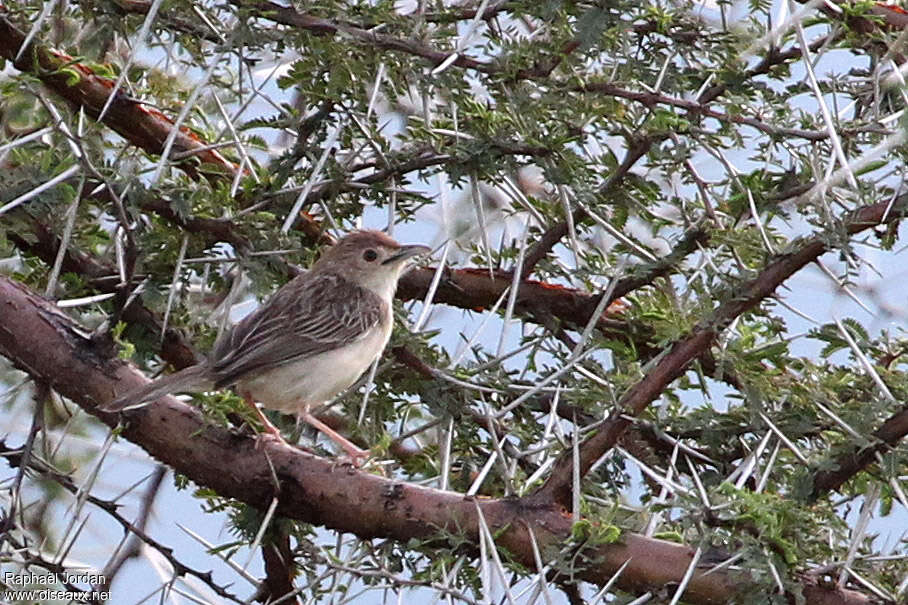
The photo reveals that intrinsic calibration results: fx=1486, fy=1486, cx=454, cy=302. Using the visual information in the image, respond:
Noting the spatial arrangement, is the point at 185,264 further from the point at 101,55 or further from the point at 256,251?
the point at 101,55

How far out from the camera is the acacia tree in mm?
3486

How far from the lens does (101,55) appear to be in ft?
18.2

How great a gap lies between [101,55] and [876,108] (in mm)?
3113

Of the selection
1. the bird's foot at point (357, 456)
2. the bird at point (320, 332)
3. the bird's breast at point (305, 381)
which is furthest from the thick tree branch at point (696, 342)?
the bird's breast at point (305, 381)

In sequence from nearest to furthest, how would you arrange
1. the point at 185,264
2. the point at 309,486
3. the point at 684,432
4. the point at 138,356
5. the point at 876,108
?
1. the point at 876,108
2. the point at 309,486
3. the point at 684,432
4. the point at 185,264
5. the point at 138,356

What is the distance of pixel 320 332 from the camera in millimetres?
5609

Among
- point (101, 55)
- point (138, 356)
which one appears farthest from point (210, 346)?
point (101, 55)

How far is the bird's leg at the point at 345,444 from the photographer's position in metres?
4.48

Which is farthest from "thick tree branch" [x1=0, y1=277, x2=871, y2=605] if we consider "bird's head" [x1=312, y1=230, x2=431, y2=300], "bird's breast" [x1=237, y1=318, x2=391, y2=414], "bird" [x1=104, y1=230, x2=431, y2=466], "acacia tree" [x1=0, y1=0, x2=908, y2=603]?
"bird's head" [x1=312, y1=230, x2=431, y2=300]

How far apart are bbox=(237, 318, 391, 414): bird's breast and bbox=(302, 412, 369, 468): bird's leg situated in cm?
6

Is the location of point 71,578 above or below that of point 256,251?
below

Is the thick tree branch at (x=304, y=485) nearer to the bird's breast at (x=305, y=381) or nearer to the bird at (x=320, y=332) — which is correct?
the bird at (x=320, y=332)

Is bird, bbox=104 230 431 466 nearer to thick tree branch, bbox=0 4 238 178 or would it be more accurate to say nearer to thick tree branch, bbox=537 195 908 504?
thick tree branch, bbox=0 4 238 178

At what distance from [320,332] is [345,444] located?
85 centimetres
